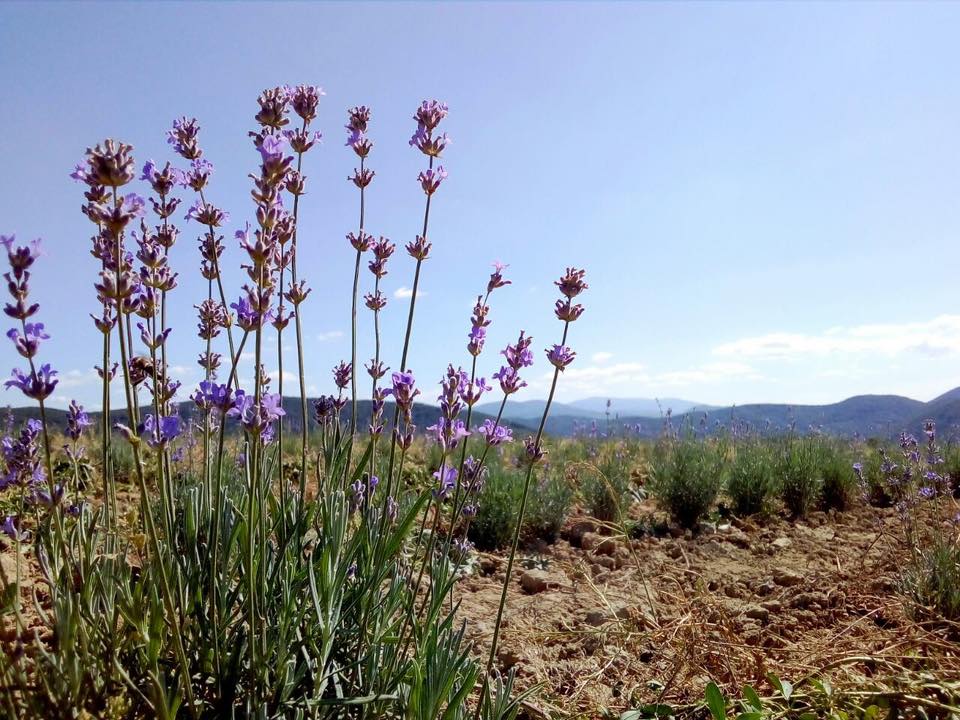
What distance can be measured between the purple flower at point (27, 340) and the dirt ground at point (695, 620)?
1.42m

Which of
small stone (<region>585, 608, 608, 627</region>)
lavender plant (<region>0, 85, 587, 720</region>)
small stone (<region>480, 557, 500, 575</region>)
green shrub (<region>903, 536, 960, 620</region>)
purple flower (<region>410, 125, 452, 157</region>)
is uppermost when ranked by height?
purple flower (<region>410, 125, 452, 157</region>)

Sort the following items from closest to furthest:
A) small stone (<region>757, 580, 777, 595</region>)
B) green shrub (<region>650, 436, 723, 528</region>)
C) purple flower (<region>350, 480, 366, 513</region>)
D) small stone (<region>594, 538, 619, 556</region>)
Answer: purple flower (<region>350, 480, 366, 513</region>)
small stone (<region>757, 580, 777, 595</region>)
small stone (<region>594, 538, 619, 556</region>)
green shrub (<region>650, 436, 723, 528</region>)

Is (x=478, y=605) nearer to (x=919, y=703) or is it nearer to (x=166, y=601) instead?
(x=919, y=703)

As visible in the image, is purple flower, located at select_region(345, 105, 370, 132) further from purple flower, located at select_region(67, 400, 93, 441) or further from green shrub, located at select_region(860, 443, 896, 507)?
green shrub, located at select_region(860, 443, 896, 507)

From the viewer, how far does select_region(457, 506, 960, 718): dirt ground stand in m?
2.34

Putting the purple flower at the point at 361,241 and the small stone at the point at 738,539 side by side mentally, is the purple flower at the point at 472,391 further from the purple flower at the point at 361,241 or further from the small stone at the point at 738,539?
the small stone at the point at 738,539

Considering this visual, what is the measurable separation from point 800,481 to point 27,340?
20.6 feet

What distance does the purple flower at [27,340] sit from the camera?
139 cm

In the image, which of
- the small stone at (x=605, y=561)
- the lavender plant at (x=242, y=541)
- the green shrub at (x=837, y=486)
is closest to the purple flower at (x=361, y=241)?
the lavender plant at (x=242, y=541)

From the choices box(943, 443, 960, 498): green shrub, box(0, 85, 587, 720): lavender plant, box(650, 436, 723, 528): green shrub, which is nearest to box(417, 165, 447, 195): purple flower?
box(0, 85, 587, 720): lavender plant

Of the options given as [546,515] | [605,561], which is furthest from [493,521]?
[605,561]

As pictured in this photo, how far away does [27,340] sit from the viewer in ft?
4.55

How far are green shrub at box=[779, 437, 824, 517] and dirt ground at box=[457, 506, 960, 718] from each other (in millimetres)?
1024

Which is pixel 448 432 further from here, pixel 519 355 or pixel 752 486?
pixel 752 486
